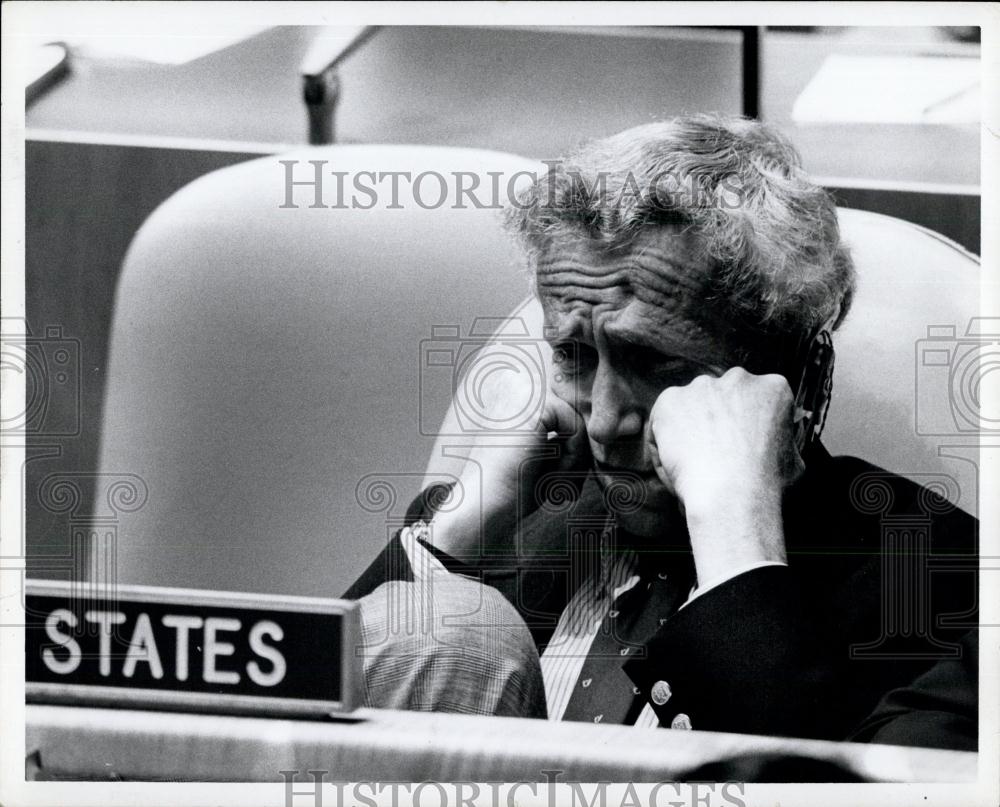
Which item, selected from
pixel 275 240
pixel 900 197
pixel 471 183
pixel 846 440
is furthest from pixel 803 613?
pixel 275 240

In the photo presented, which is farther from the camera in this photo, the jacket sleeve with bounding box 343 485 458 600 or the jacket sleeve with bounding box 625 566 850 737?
the jacket sleeve with bounding box 343 485 458 600

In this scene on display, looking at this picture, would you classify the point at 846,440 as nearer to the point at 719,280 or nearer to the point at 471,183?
the point at 719,280

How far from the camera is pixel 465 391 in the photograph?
7.94 feet

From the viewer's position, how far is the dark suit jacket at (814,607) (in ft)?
7.61

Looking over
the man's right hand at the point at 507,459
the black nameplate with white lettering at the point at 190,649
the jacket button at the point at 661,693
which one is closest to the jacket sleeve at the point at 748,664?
the jacket button at the point at 661,693

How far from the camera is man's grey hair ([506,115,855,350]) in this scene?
7.78ft

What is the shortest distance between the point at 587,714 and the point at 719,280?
97cm

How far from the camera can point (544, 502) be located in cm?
241

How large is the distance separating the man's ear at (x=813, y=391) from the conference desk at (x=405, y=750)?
2.19 ft

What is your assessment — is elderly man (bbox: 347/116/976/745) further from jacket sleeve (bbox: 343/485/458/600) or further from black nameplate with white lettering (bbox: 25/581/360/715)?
black nameplate with white lettering (bbox: 25/581/360/715)

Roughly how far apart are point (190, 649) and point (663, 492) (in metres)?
1.07

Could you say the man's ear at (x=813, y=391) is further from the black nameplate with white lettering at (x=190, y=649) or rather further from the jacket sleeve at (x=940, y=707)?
the black nameplate with white lettering at (x=190, y=649)

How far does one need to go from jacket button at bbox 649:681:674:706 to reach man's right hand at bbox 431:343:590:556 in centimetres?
44

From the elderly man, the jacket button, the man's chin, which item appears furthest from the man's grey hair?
the jacket button
